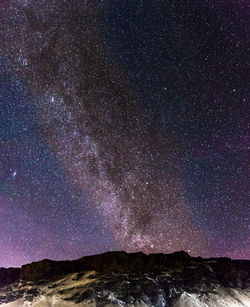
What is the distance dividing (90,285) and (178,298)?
42341mm

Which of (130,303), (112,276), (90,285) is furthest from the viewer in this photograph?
(112,276)

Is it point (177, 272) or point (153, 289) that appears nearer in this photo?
point (153, 289)

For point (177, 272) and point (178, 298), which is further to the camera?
point (177, 272)

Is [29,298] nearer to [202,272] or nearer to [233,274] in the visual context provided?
[202,272]

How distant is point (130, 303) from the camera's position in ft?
491

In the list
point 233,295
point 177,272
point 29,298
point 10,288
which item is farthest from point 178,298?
point 10,288

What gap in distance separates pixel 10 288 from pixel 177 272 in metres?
87.6

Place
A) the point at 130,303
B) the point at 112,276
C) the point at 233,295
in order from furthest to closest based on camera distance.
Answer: the point at 112,276
the point at 233,295
the point at 130,303

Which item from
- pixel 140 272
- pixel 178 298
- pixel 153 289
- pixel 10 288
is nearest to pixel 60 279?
pixel 10 288

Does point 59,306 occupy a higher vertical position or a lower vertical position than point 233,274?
lower

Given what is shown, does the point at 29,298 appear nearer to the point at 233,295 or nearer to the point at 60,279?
the point at 60,279

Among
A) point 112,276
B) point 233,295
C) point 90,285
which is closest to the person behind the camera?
point 233,295

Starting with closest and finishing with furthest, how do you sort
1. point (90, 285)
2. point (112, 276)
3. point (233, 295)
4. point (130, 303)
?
point (130, 303), point (233, 295), point (90, 285), point (112, 276)

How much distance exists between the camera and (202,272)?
189000mm
